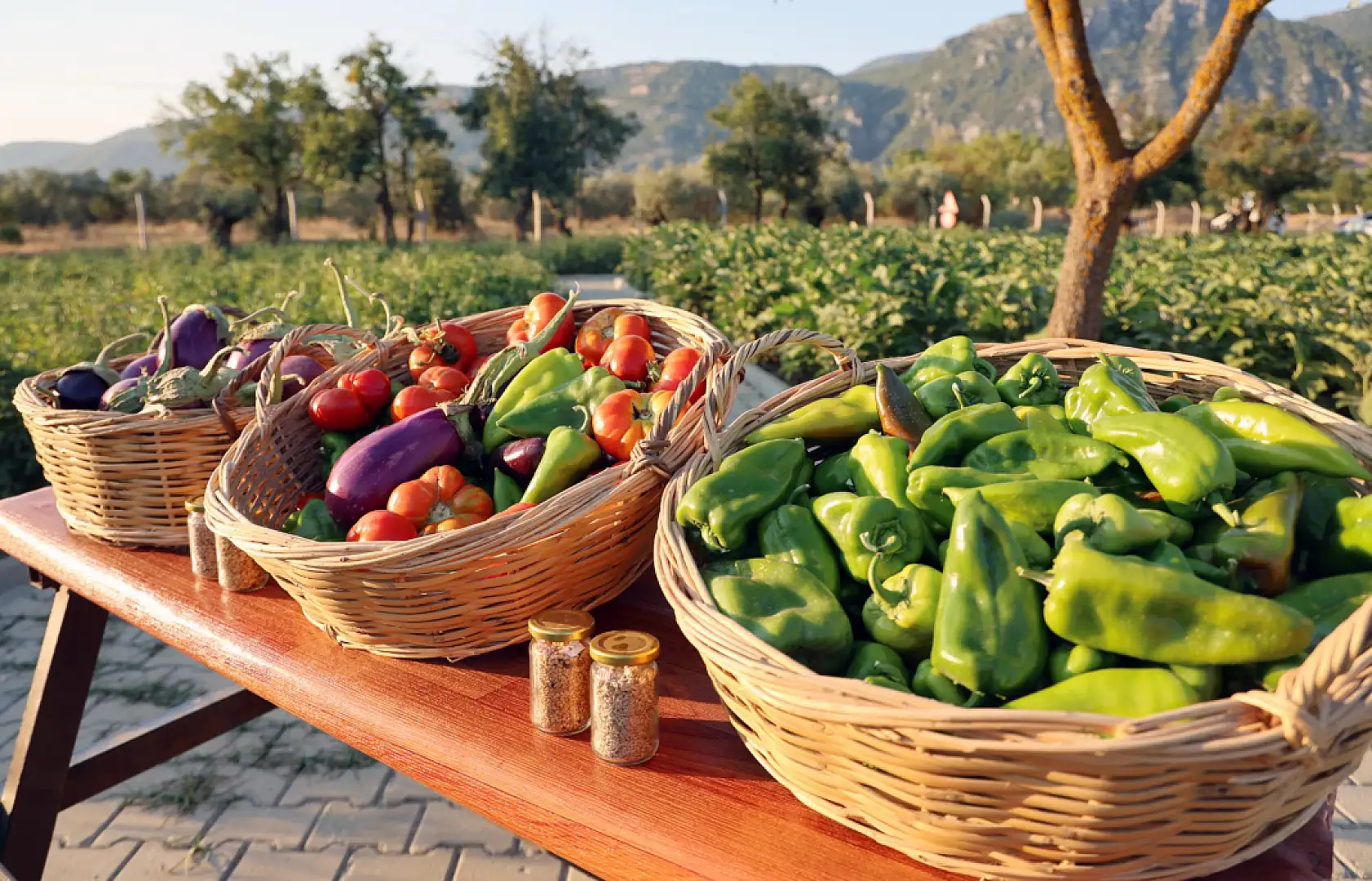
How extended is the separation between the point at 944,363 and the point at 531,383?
0.94m

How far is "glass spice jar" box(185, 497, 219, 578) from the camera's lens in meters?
2.15

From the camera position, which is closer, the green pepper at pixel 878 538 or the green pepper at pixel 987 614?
the green pepper at pixel 987 614

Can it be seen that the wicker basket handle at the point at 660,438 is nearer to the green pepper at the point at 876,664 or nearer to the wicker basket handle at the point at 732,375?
the wicker basket handle at the point at 732,375

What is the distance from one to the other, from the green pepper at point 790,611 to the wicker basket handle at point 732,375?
1.08 feet

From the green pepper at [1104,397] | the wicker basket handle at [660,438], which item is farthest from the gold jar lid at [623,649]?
the green pepper at [1104,397]

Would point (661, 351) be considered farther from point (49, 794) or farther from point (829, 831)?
point (49, 794)

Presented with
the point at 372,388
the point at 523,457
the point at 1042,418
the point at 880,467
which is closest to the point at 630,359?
the point at 523,457

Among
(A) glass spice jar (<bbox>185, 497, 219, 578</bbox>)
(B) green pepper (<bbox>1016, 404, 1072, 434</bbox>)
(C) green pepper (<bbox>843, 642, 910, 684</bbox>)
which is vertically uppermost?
(B) green pepper (<bbox>1016, 404, 1072, 434</bbox>)

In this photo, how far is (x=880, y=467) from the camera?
1646 millimetres

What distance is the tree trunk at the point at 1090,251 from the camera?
222 inches

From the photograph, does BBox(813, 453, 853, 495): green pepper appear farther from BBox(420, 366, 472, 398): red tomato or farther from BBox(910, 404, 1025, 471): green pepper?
BBox(420, 366, 472, 398): red tomato

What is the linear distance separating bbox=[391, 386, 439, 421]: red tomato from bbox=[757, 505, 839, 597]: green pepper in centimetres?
99

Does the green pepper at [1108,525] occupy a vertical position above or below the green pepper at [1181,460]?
below

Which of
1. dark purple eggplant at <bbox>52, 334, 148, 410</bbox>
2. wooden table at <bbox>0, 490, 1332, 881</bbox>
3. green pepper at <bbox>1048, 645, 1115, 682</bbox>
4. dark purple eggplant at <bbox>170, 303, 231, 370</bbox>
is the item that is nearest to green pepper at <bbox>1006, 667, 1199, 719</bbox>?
green pepper at <bbox>1048, 645, 1115, 682</bbox>
